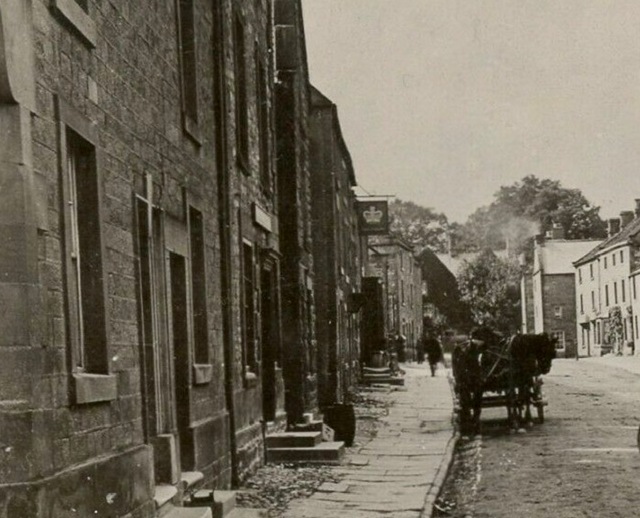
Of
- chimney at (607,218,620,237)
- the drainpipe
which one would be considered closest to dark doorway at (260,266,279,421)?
the drainpipe

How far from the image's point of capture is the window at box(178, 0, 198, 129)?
1252 centimetres

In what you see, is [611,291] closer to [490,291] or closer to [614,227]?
[614,227]

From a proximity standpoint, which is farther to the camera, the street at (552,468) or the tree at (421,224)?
the tree at (421,224)

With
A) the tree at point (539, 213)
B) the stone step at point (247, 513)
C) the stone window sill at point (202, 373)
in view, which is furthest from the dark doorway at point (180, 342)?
the tree at point (539, 213)

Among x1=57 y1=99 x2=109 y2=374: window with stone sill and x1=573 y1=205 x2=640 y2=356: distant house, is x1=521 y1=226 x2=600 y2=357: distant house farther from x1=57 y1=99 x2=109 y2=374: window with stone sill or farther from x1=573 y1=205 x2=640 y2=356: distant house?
x1=57 y1=99 x2=109 y2=374: window with stone sill

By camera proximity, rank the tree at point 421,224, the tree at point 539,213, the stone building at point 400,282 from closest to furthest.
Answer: the stone building at point 400,282 < the tree at point 539,213 < the tree at point 421,224

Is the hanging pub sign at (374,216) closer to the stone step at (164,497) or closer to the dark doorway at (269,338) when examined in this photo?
the dark doorway at (269,338)

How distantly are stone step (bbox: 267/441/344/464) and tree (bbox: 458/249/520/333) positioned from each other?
81367mm

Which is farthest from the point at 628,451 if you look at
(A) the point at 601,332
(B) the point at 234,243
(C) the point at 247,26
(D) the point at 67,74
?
(A) the point at 601,332

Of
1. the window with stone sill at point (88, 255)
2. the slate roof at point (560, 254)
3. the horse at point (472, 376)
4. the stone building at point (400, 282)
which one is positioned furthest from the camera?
the slate roof at point (560, 254)

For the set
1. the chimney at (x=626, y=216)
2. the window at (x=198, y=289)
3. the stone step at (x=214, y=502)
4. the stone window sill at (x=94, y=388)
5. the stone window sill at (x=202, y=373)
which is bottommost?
the stone step at (x=214, y=502)

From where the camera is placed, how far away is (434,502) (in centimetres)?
1248

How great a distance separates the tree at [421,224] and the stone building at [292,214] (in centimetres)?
9905

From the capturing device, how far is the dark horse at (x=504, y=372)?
20.6m
